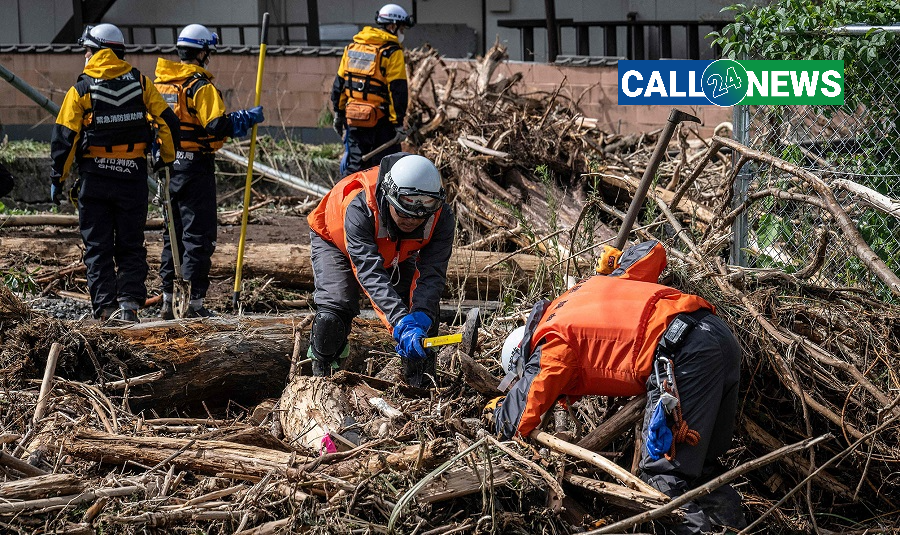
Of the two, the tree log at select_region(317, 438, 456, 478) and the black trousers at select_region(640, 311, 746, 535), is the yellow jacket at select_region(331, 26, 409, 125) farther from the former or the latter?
the tree log at select_region(317, 438, 456, 478)

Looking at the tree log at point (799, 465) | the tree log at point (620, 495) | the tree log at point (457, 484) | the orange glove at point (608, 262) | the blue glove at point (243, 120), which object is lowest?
the tree log at point (799, 465)

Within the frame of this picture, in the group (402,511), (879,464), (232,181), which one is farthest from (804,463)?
(232,181)

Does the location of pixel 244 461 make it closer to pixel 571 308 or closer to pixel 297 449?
pixel 297 449

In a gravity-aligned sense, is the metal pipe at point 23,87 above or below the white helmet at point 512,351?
above

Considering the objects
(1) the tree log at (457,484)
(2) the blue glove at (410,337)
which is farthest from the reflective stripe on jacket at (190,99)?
(1) the tree log at (457,484)

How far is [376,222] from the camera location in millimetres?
4699

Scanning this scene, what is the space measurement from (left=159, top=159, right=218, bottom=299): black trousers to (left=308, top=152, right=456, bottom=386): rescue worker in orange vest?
1735 millimetres

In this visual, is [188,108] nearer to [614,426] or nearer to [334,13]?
[614,426]

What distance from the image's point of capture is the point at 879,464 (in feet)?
14.3

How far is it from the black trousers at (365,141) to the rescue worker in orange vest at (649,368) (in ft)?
15.5

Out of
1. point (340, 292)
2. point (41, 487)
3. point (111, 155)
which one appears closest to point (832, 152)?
A: point (340, 292)

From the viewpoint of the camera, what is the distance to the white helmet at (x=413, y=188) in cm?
448

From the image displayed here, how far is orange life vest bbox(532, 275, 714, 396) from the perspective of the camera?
3.74 m

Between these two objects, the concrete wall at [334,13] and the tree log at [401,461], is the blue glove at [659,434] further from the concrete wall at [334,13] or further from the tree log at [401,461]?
the concrete wall at [334,13]
